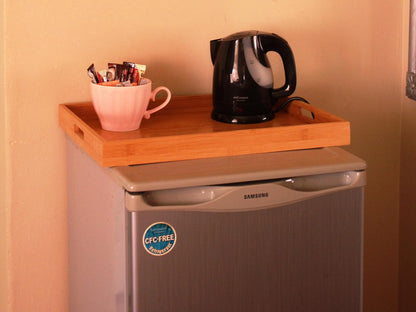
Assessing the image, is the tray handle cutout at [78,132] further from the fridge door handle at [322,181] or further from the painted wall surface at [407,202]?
the painted wall surface at [407,202]

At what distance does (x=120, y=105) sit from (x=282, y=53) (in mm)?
437

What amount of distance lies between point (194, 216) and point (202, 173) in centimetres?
10

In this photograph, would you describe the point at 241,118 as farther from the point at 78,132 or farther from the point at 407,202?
the point at 407,202

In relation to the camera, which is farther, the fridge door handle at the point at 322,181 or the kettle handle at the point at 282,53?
the kettle handle at the point at 282,53

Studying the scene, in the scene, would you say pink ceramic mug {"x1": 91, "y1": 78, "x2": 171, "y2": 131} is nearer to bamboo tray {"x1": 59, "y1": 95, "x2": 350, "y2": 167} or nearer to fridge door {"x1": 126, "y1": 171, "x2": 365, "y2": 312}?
bamboo tray {"x1": 59, "y1": 95, "x2": 350, "y2": 167}

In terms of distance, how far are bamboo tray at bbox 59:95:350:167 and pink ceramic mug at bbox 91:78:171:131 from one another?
22 mm

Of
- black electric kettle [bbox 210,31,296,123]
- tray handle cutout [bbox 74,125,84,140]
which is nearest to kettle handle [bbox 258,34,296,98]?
black electric kettle [bbox 210,31,296,123]

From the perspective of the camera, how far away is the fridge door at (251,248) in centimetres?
155

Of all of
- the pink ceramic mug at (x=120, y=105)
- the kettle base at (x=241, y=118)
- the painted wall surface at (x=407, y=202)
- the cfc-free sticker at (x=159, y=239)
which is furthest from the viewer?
the painted wall surface at (x=407, y=202)

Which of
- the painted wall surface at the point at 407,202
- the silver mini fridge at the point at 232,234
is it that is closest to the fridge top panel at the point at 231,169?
the silver mini fridge at the point at 232,234

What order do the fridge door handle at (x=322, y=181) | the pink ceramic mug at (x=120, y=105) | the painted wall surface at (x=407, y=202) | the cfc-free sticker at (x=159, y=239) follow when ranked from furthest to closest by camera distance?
the painted wall surface at (x=407, y=202)
the pink ceramic mug at (x=120, y=105)
the fridge door handle at (x=322, y=181)
the cfc-free sticker at (x=159, y=239)

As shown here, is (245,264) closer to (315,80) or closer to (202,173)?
(202,173)

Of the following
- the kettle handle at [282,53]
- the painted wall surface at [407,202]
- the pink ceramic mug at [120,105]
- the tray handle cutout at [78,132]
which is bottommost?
the painted wall surface at [407,202]

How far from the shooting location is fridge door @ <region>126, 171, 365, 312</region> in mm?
1552
